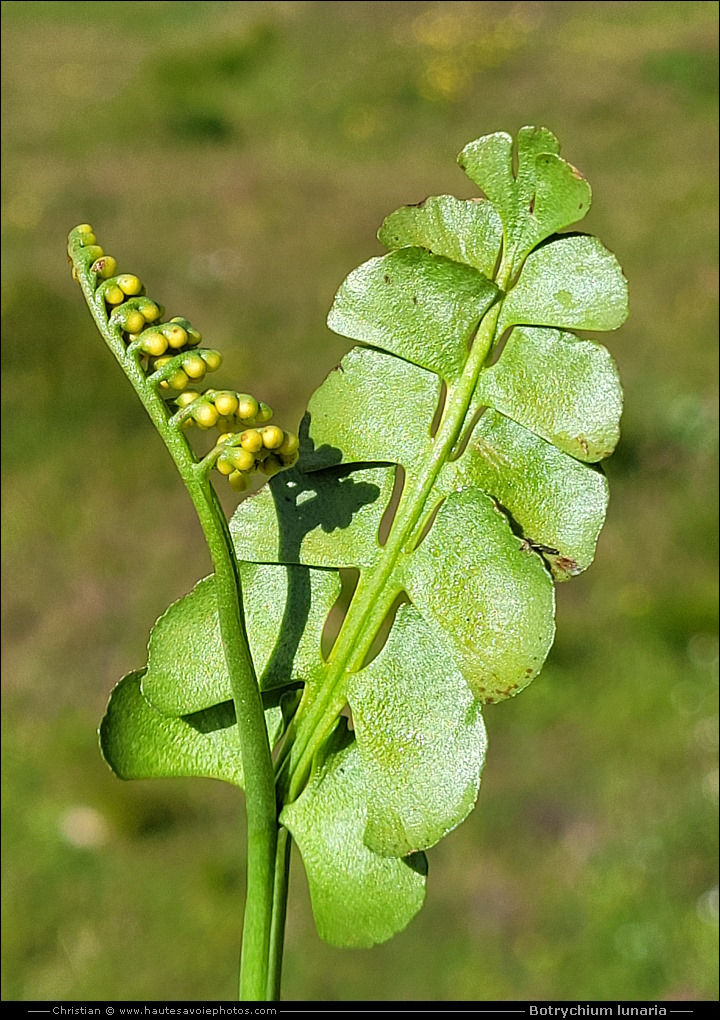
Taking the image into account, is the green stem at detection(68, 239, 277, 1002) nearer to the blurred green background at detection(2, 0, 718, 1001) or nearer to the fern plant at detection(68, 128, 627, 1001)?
the fern plant at detection(68, 128, 627, 1001)

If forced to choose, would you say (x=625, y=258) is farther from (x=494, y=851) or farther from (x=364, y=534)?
(x=364, y=534)

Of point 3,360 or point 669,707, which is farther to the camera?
point 3,360

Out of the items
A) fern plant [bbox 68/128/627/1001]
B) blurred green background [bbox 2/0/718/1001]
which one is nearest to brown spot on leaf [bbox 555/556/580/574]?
Result: fern plant [bbox 68/128/627/1001]

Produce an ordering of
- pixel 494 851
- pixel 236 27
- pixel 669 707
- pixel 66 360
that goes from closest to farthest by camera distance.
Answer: pixel 494 851
pixel 669 707
pixel 66 360
pixel 236 27

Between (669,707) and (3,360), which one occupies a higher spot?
(3,360)

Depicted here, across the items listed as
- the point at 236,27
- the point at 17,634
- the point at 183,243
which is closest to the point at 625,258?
the point at 183,243

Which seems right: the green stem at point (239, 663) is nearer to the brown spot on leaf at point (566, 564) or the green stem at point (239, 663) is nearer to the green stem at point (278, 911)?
the green stem at point (278, 911)

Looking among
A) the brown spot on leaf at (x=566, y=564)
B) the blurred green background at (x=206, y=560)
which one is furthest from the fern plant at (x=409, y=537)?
the blurred green background at (x=206, y=560)

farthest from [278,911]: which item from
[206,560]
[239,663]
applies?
[206,560]

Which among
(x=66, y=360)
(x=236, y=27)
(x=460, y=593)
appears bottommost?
(x=66, y=360)
